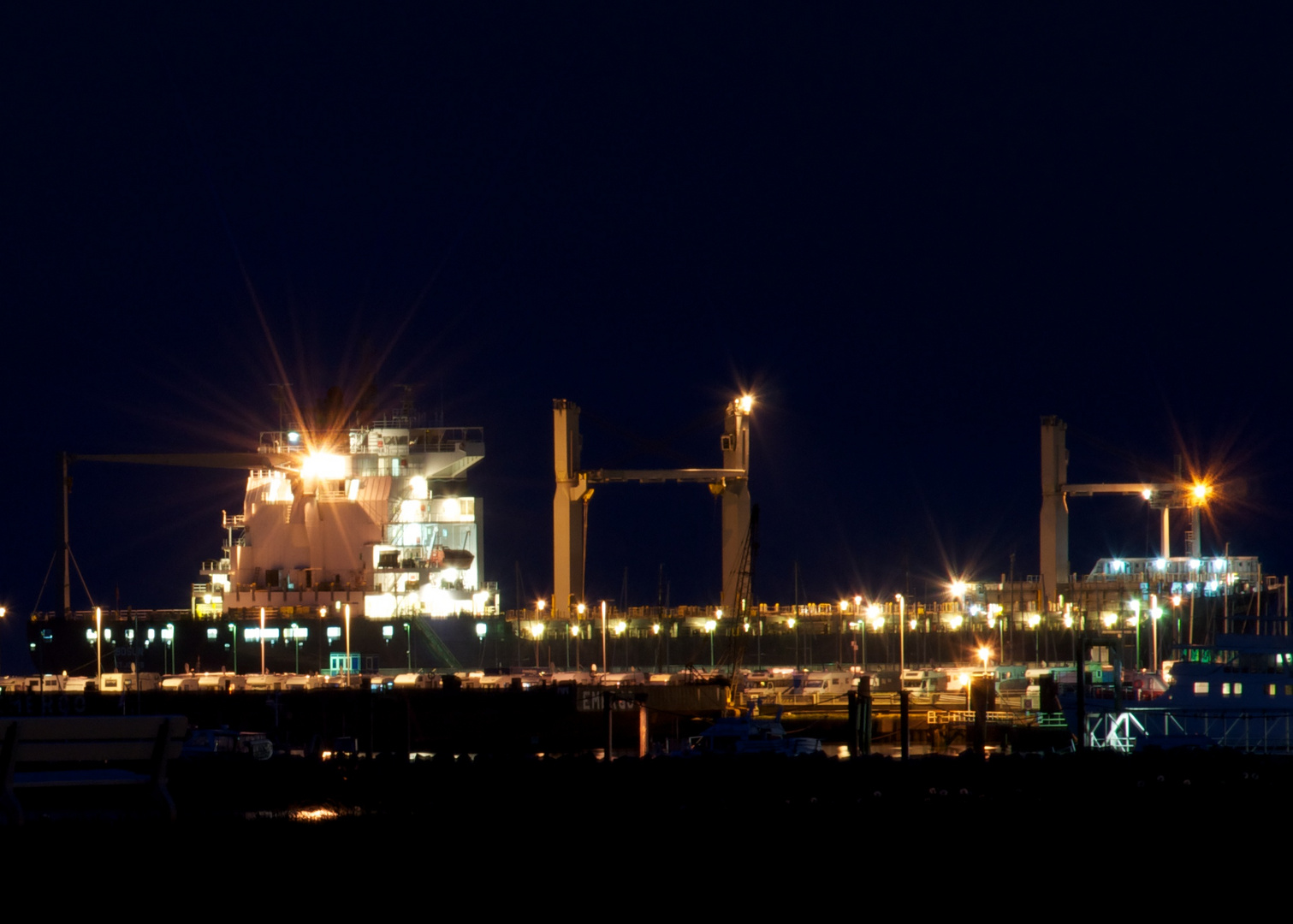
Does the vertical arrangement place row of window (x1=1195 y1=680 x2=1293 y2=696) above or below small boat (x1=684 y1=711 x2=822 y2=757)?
above

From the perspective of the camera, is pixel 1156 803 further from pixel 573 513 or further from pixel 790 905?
pixel 573 513

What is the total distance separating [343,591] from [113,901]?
200ft

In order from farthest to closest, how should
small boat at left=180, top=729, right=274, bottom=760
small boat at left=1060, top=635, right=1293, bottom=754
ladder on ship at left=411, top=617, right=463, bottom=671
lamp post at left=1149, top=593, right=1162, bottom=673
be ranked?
ladder on ship at left=411, top=617, right=463, bottom=671
lamp post at left=1149, top=593, right=1162, bottom=673
small boat at left=1060, top=635, right=1293, bottom=754
small boat at left=180, top=729, right=274, bottom=760

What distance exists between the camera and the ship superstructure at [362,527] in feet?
234

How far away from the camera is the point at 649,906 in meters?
11.3

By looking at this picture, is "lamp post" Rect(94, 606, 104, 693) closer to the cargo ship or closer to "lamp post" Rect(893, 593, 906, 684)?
the cargo ship

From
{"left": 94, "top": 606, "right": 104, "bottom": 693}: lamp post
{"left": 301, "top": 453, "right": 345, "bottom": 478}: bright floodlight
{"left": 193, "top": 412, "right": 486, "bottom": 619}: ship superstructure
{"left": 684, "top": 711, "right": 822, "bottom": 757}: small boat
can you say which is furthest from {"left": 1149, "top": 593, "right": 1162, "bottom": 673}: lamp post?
{"left": 94, "top": 606, "right": 104, "bottom": 693}: lamp post

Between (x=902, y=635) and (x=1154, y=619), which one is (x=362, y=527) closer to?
(x=902, y=635)

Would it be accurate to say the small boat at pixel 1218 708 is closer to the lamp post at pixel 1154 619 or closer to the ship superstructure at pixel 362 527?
the lamp post at pixel 1154 619

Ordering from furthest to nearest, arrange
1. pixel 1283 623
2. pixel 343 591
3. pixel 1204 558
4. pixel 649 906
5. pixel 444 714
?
pixel 1204 558 → pixel 343 591 → pixel 444 714 → pixel 1283 623 → pixel 649 906

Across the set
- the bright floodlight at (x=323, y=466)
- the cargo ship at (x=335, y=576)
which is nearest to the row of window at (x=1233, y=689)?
the cargo ship at (x=335, y=576)

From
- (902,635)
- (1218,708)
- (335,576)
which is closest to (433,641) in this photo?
(335,576)

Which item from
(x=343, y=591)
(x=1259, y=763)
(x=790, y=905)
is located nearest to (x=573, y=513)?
(x=343, y=591)

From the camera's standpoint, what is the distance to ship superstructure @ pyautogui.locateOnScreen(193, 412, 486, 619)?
71375 millimetres
